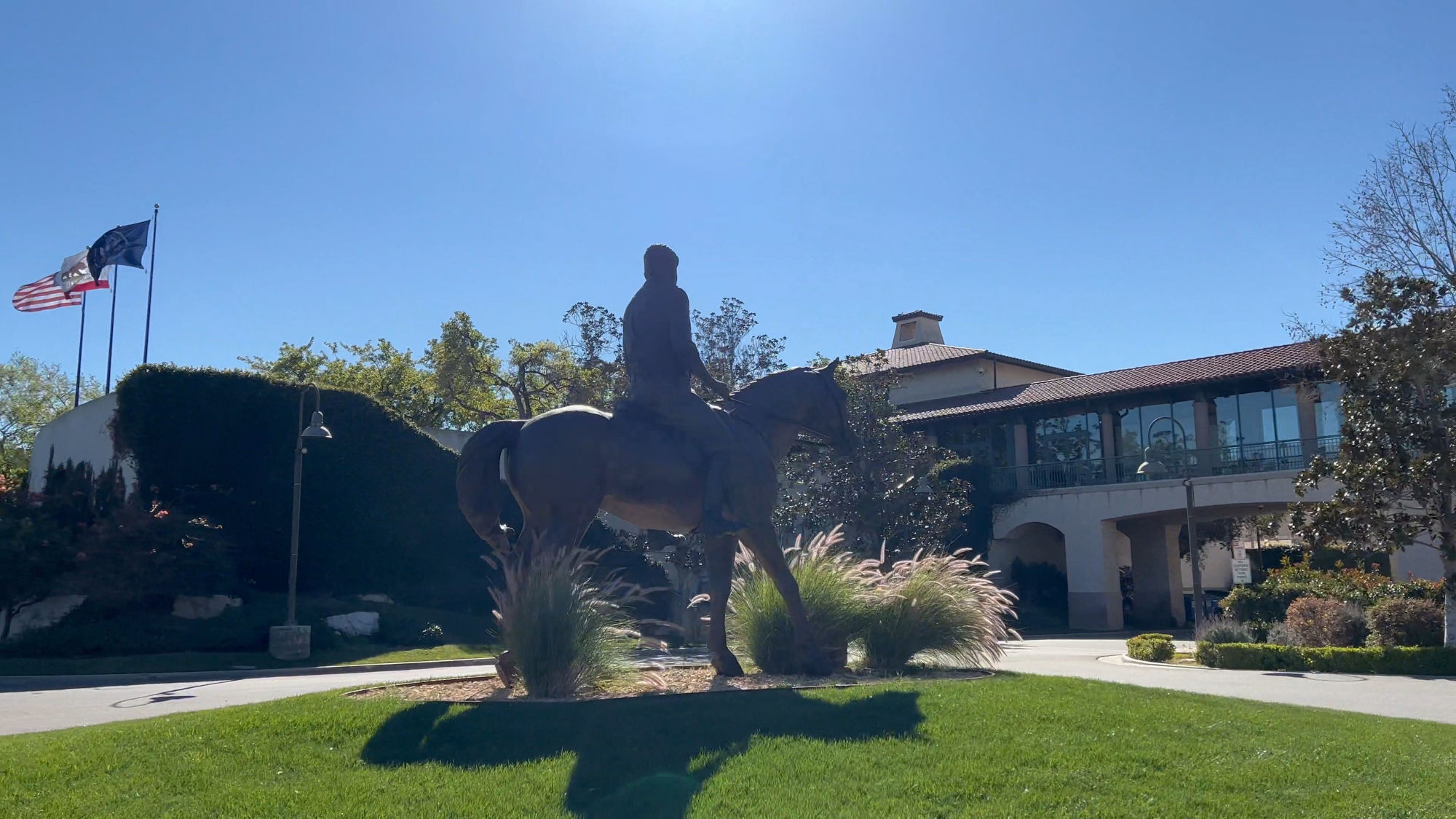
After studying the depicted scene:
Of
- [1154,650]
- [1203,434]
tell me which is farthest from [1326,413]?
[1154,650]

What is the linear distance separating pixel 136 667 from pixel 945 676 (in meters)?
17.5

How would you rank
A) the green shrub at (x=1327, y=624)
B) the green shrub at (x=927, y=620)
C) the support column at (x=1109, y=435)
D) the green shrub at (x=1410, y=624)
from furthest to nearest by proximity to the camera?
the support column at (x=1109, y=435)
the green shrub at (x=1327, y=624)
the green shrub at (x=1410, y=624)
the green shrub at (x=927, y=620)

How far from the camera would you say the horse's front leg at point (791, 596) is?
10992 millimetres

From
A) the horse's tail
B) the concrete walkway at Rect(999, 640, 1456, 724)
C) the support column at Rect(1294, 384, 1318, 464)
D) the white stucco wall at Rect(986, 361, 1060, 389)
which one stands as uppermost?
the white stucco wall at Rect(986, 361, 1060, 389)

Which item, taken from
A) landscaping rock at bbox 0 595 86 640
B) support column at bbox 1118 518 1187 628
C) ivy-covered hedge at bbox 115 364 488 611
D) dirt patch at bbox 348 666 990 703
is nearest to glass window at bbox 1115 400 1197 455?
support column at bbox 1118 518 1187 628

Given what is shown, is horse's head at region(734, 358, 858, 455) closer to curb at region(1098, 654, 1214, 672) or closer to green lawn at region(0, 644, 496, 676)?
curb at region(1098, 654, 1214, 672)

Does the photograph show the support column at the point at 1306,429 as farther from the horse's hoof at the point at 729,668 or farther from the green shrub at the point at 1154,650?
the horse's hoof at the point at 729,668

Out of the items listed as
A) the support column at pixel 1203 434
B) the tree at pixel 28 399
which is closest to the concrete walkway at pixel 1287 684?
the support column at pixel 1203 434

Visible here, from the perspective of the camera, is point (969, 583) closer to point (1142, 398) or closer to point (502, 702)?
point (502, 702)

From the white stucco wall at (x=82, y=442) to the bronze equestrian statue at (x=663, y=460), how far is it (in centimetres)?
2170

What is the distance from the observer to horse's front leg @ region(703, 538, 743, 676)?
11273 mm

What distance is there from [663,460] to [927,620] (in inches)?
143

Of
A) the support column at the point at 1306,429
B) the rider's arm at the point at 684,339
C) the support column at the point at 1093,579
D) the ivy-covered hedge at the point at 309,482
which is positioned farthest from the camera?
the support column at the point at 1093,579

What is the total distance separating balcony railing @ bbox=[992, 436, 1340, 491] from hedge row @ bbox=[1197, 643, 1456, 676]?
13212mm
